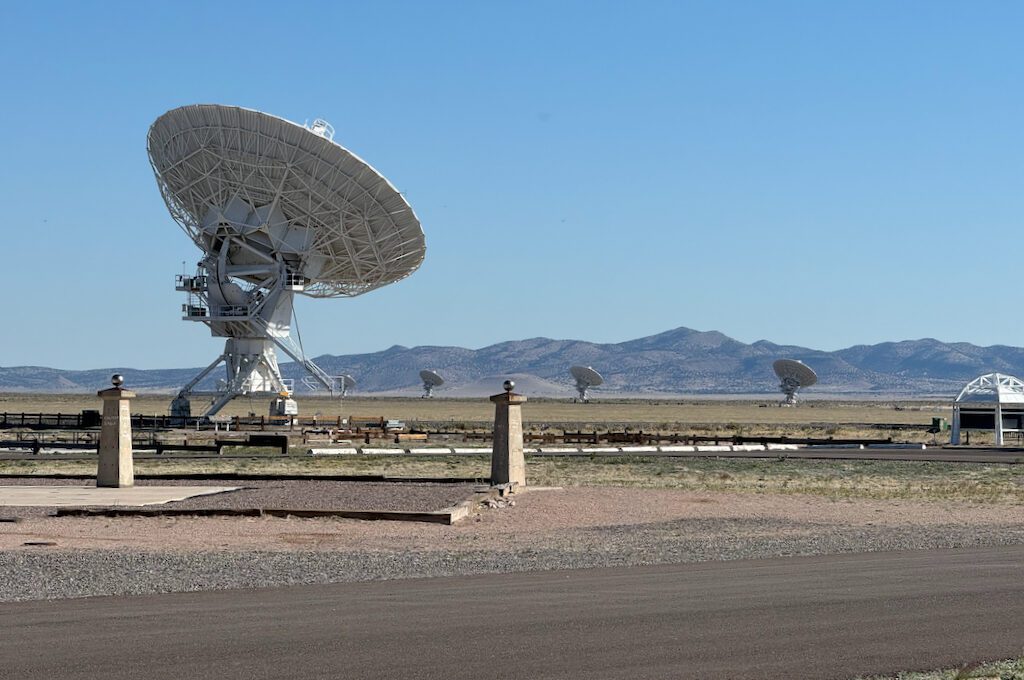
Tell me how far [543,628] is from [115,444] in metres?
18.0

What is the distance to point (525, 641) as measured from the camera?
37.6 feet

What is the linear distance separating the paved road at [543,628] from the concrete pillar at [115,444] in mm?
14464

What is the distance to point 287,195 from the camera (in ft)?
194

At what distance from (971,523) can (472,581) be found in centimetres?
1137

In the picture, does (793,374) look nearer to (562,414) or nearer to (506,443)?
(562,414)

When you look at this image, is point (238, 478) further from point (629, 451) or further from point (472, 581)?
point (629, 451)


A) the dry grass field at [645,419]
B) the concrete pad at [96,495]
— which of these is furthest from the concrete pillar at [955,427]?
the concrete pad at [96,495]

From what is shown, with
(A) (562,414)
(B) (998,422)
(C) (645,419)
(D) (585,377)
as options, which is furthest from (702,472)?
(D) (585,377)

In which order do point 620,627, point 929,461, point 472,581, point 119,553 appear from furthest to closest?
point 929,461
point 119,553
point 472,581
point 620,627

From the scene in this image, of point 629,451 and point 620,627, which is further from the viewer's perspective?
point 629,451

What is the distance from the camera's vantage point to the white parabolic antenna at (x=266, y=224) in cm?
5625

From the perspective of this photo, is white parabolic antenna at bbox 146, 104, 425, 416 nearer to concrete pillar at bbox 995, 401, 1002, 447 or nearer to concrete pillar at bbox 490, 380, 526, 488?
concrete pillar at bbox 995, 401, 1002, 447

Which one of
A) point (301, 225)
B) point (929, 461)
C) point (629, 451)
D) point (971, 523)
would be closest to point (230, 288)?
point (301, 225)

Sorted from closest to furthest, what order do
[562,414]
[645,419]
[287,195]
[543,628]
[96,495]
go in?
[543,628]
[96,495]
[287,195]
[645,419]
[562,414]
